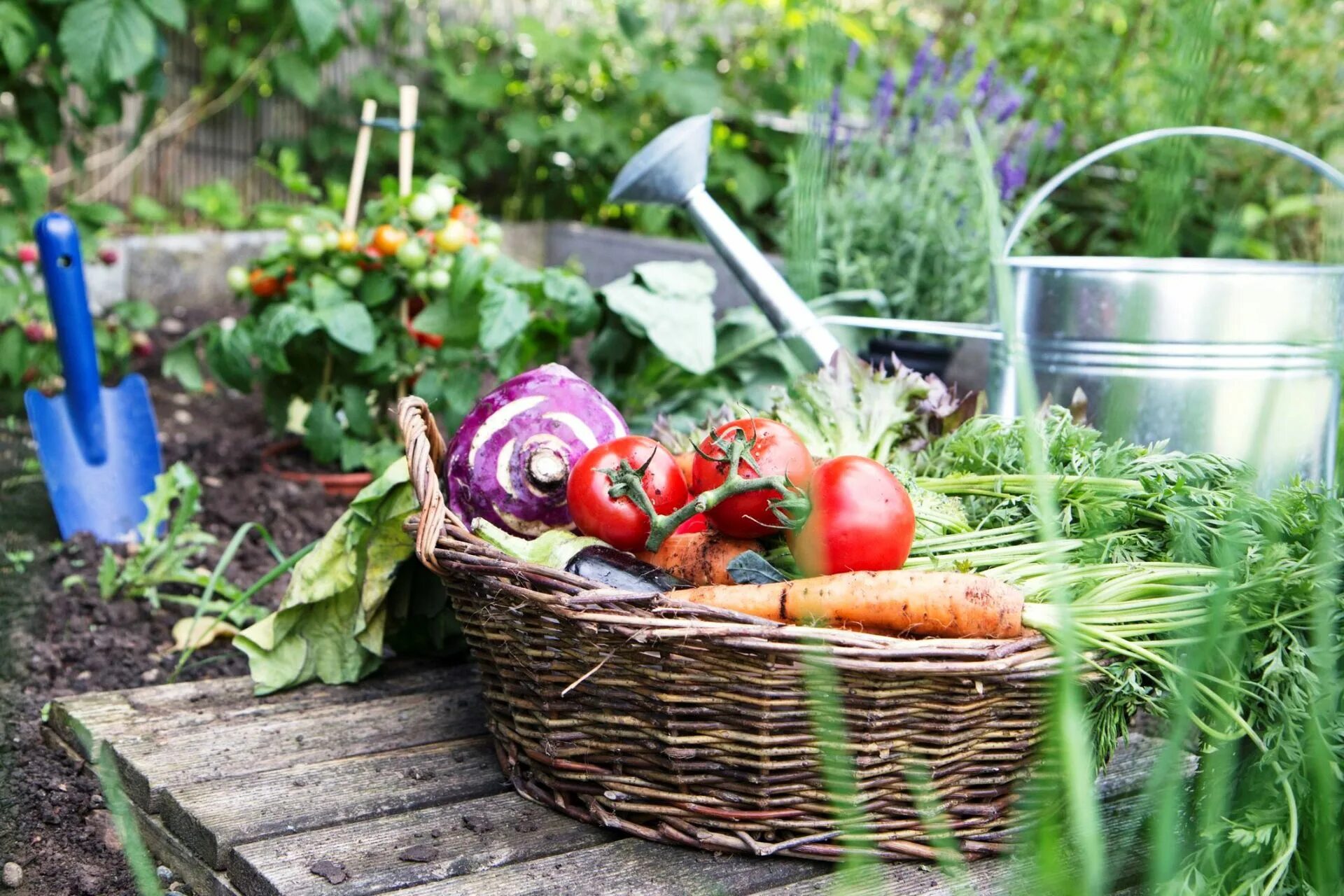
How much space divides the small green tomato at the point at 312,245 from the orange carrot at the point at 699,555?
164 cm

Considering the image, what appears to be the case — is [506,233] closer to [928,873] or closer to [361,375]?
[361,375]

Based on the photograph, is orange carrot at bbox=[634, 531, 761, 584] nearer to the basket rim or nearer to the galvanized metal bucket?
the basket rim

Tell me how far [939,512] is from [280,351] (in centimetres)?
169

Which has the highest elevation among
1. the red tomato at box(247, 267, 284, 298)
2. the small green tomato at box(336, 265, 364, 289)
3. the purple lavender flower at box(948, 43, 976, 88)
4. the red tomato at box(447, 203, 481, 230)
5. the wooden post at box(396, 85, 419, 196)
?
the purple lavender flower at box(948, 43, 976, 88)

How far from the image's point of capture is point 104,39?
9.85ft

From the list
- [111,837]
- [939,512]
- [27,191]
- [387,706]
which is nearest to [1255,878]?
[939,512]

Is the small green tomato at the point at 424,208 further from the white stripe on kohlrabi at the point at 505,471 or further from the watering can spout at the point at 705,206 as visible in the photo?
the white stripe on kohlrabi at the point at 505,471

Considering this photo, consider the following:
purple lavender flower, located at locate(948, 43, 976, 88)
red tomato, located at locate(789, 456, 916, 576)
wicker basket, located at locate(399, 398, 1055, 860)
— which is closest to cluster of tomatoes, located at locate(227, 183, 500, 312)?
wicker basket, located at locate(399, 398, 1055, 860)

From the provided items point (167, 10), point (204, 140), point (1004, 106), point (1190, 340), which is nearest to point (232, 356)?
point (167, 10)

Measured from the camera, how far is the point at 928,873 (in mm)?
1318

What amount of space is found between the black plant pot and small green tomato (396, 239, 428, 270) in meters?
1.02

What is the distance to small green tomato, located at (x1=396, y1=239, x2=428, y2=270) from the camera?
2719 millimetres

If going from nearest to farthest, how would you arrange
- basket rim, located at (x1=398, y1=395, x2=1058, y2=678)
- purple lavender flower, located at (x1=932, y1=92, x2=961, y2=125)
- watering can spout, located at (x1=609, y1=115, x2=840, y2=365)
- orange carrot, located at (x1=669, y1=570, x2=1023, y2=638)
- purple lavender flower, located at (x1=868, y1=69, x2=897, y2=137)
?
basket rim, located at (x1=398, y1=395, x2=1058, y2=678) < orange carrot, located at (x1=669, y1=570, x2=1023, y2=638) < watering can spout, located at (x1=609, y1=115, x2=840, y2=365) < purple lavender flower, located at (x1=868, y1=69, x2=897, y2=137) < purple lavender flower, located at (x1=932, y1=92, x2=961, y2=125)

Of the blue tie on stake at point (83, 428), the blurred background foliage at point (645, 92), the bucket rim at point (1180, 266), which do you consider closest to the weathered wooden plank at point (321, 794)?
the bucket rim at point (1180, 266)
